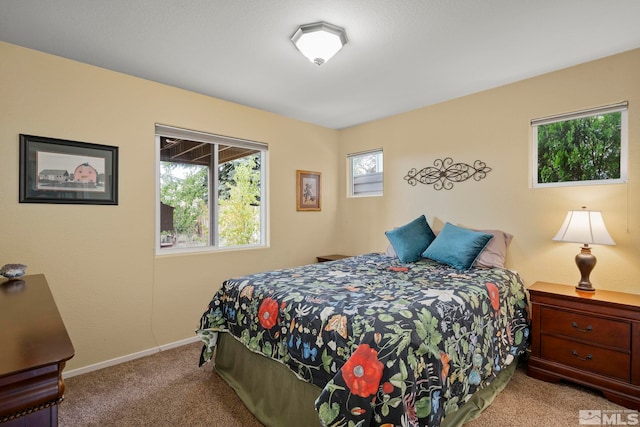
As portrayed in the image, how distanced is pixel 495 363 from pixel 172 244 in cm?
290

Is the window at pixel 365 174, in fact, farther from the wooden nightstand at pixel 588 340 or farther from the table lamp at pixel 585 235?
the wooden nightstand at pixel 588 340

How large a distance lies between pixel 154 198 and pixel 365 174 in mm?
2596

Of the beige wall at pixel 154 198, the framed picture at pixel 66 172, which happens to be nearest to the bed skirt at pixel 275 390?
the beige wall at pixel 154 198

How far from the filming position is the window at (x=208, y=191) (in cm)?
302

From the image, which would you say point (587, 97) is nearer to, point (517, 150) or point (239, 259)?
point (517, 150)

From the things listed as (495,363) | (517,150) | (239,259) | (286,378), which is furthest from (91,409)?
(517,150)

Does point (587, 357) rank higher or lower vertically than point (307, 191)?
lower

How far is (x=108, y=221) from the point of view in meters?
2.59

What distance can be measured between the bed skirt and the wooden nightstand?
0.29 meters

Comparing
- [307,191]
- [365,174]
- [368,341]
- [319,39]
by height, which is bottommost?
[368,341]

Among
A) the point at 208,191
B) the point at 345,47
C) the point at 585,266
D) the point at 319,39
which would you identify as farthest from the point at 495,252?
the point at 208,191

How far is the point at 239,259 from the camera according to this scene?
3.42 m

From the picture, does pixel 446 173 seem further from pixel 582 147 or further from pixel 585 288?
pixel 585 288

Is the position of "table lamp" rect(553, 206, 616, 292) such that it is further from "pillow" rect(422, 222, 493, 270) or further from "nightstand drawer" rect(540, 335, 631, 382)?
"pillow" rect(422, 222, 493, 270)
